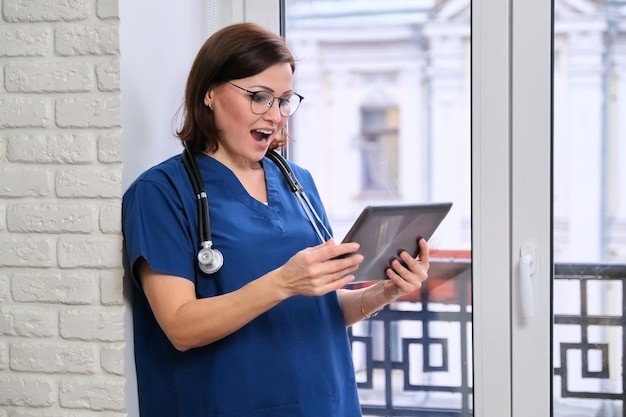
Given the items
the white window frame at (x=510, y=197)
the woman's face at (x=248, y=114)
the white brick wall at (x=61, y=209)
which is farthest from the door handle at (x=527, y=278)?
the white brick wall at (x=61, y=209)

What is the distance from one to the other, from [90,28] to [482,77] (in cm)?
87

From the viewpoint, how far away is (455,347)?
1.92m

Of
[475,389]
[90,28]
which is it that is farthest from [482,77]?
[90,28]

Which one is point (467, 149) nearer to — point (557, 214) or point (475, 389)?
point (557, 214)

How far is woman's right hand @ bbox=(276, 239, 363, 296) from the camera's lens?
1.31 meters

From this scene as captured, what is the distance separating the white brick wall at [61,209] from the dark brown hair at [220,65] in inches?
5.7

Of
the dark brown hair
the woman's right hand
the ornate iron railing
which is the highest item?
the dark brown hair

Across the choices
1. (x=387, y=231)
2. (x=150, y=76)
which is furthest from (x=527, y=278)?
(x=150, y=76)

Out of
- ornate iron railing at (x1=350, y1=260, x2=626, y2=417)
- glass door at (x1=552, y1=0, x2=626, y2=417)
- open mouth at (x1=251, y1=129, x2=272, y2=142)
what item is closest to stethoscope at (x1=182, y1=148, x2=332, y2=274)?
open mouth at (x1=251, y1=129, x2=272, y2=142)

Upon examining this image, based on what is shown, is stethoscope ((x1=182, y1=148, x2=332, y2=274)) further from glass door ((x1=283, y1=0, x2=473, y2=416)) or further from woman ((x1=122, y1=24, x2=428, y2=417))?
glass door ((x1=283, y1=0, x2=473, y2=416))

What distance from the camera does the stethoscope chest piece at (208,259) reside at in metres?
1.40

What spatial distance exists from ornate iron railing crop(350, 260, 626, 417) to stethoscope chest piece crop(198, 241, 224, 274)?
68 cm

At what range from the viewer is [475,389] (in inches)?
73.1

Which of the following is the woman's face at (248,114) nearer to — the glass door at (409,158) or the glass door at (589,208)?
the glass door at (409,158)
